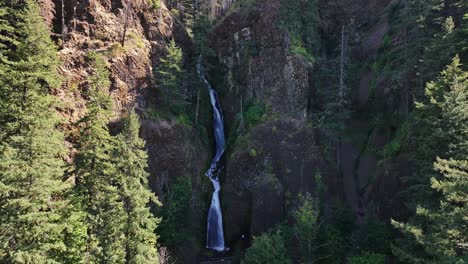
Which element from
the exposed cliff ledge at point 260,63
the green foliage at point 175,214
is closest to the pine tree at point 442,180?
the exposed cliff ledge at point 260,63

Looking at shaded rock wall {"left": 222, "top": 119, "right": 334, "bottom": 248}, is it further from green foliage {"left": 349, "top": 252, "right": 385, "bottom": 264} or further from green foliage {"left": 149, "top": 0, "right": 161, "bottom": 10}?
green foliage {"left": 149, "top": 0, "right": 161, "bottom": 10}

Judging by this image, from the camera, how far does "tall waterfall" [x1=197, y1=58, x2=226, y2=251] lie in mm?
35625

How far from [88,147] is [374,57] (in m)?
37.8

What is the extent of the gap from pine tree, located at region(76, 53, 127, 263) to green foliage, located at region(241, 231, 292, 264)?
10.8m

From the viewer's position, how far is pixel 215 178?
39.2 m

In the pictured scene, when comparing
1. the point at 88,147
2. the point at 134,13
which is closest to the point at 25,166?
the point at 88,147

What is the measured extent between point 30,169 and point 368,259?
2399 centimetres

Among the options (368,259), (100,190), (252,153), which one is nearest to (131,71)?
(252,153)

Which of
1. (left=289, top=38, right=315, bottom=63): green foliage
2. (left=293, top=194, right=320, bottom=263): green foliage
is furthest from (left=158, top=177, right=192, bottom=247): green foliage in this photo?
(left=289, top=38, right=315, bottom=63): green foliage

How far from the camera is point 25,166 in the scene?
58.6 feet

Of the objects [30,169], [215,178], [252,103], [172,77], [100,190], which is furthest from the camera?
[252,103]

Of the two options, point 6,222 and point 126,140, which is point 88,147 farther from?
point 6,222

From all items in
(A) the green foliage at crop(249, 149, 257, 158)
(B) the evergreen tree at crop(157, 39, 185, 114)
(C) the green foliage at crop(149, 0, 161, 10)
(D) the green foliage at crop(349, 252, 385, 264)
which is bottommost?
(D) the green foliage at crop(349, 252, 385, 264)

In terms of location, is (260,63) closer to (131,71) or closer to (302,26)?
(302,26)
